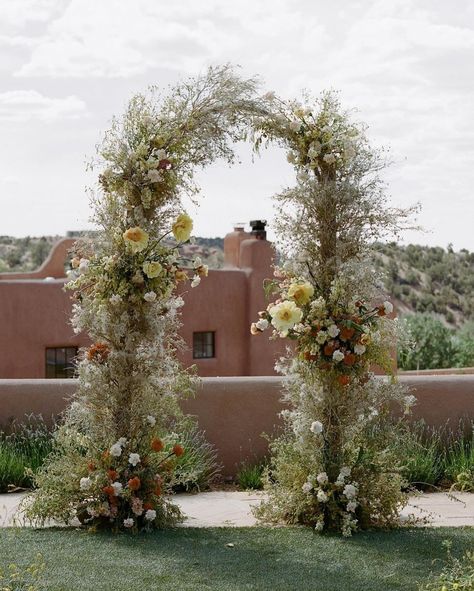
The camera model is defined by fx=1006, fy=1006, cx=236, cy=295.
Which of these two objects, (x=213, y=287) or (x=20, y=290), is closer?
(x=20, y=290)

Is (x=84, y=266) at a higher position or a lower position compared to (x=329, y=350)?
higher

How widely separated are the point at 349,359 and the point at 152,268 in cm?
171

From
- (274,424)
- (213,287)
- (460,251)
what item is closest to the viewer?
(274,424)

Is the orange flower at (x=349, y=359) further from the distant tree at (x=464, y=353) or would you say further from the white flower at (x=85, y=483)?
the distant tree at (x=464, y=353)

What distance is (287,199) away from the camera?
8.23 m

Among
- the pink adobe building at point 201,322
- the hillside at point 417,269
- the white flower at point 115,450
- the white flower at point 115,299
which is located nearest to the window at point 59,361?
the pink adobe building at point 201,322

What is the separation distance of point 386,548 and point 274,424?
10.7ft

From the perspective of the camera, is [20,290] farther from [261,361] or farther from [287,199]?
[287,199]

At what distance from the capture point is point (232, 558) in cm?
723

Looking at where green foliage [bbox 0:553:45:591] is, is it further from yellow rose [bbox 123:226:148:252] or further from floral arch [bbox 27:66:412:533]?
yellow rose [bbox 123:226:148:252]

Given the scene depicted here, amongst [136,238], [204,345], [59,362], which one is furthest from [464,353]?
[136,238]

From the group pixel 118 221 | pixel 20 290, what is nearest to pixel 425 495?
pixel 118 221

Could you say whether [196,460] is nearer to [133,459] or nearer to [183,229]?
[133,459]

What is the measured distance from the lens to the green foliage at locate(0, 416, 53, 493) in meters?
9.73
